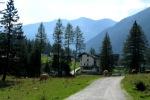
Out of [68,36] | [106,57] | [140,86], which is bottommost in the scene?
[140,86]

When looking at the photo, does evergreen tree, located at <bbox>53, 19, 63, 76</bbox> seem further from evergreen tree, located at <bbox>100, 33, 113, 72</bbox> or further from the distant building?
the distant building

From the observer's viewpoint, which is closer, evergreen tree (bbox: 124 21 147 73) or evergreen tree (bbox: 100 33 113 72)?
evergreen tree (bbox: 124 21 147 73)

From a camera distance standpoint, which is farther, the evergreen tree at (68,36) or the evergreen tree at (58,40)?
the evergreen tree at (68,36)

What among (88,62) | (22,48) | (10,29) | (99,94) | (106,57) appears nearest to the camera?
(99,94)

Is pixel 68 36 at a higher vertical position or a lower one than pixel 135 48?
higher

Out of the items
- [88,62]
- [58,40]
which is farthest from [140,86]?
[88,62]

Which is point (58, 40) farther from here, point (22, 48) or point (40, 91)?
point (40, 91)

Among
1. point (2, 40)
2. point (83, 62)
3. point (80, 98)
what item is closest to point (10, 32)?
point (2, 40)

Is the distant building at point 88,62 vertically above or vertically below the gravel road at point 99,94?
above

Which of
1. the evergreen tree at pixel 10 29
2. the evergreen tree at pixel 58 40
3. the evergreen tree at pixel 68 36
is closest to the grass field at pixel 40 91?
the evergreen tree at pixel 10 29

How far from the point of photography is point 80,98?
31.6 metres

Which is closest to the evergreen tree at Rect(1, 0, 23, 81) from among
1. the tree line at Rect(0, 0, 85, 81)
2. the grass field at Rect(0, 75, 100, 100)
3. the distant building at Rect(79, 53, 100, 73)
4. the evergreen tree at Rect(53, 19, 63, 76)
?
the tree line at Rect(0, 0, 85, 81)

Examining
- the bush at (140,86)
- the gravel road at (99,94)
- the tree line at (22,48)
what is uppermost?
the tree line at (22,48)

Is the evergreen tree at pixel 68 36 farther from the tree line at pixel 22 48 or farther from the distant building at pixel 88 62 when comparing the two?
the distant building at pixel 88 62
